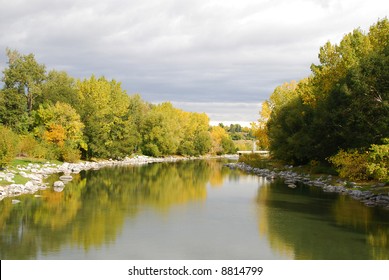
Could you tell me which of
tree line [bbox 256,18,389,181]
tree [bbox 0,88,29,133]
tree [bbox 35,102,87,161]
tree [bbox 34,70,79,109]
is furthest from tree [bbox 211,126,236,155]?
tree [bbox 0,88,29,133]

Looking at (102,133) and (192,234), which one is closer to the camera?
(192,234)

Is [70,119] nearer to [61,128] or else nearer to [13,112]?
[61,128]

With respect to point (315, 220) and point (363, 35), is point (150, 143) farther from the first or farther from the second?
point (315, 220)

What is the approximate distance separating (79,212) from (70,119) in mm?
45711

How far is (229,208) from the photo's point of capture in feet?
114

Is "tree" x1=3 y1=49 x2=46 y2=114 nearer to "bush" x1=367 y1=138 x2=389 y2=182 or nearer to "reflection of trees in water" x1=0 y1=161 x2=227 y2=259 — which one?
"reflection of trees in water" x1=0 y1=161 x2=227 y2=259

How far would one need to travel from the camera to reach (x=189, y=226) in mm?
27406

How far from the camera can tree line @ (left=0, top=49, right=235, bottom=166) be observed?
70750mm

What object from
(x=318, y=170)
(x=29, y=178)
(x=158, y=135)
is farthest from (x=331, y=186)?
(x=158, y=135)

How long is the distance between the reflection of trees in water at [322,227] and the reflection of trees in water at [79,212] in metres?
8.51

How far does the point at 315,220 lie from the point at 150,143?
8411cm

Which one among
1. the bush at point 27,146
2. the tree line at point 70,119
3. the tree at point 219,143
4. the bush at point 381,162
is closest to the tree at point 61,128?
the tree line at point 70,119

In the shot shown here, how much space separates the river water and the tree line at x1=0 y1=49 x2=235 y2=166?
47.8 feet

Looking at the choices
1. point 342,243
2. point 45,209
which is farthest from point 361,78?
point 45,209
